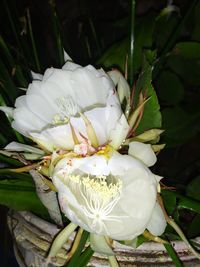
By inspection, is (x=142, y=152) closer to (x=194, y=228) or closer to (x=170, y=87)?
(x=194, y=228)

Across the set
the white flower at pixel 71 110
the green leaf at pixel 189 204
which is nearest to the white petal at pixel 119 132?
the white flower at pixel 71 110

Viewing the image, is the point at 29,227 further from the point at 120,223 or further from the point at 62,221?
the point at 120,223

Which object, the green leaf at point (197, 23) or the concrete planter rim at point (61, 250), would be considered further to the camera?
the green leaf at point (197, 23)

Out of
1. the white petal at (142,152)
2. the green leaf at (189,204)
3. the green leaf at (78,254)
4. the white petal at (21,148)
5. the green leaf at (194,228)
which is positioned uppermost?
the white petal at (21,148)

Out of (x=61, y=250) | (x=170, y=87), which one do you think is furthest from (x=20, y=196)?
(x=170, y=87)

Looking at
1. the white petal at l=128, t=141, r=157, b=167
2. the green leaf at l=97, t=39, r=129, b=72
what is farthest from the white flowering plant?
the green leaf at l=97, t=39, r=129, b=72

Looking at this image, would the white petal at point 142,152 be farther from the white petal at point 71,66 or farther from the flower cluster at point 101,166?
the white petal at point 71,66
